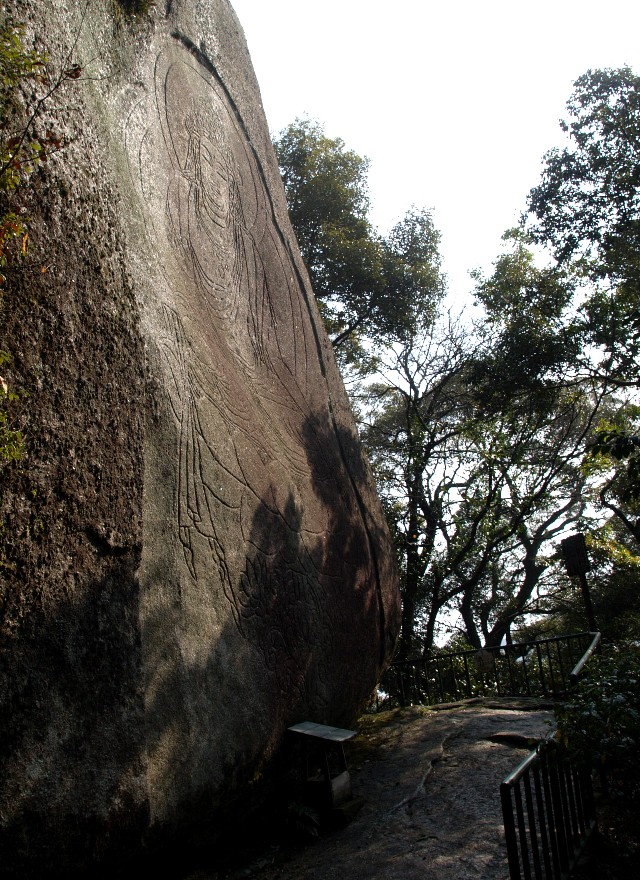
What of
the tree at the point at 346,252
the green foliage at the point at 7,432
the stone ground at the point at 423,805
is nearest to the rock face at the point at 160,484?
the green foliage at the point at 7,432

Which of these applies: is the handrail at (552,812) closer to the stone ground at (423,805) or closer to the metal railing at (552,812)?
the metal railing at (552,812)

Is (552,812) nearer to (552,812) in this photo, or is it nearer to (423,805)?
(552,812)

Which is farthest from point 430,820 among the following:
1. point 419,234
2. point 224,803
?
point 419,234

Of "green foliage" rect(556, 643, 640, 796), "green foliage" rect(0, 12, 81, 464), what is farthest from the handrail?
"green foliage" rect(0, 12, 81, 464)

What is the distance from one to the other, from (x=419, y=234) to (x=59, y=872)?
553 inches

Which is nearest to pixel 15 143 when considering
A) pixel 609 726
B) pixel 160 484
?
pixel 160 484

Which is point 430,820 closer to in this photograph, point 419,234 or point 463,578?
point 463,578

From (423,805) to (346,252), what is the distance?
1062 centimetres

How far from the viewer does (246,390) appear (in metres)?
5.62

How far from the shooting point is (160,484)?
4180mm

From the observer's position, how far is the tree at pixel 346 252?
1394cm

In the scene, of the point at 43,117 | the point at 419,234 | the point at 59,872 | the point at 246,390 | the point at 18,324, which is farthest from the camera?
the point at 419,234

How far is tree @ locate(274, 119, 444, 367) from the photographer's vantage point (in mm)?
13938

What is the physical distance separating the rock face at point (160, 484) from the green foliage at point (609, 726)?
1942mm
